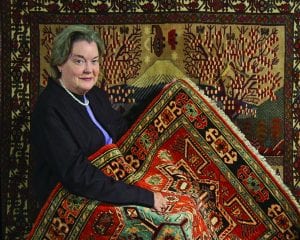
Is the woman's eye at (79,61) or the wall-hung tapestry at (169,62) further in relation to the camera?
the wall-hung tapestry at (169,62)

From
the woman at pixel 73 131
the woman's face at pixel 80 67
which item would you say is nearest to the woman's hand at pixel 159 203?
the woman at pixel 73 131

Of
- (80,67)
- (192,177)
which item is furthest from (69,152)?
(192,177)

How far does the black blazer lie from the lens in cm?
231

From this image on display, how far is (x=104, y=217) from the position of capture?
2350mm

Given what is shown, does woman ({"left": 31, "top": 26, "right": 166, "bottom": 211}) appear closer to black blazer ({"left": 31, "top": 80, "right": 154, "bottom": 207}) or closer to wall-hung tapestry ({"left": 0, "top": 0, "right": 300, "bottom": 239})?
black blazer ({"left": 31, "top": 80, "right": 154, "bottom": 207})

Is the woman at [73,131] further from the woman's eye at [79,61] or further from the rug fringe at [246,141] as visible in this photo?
the rug fringe at [246,141]

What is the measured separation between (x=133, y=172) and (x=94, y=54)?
0.60 metres

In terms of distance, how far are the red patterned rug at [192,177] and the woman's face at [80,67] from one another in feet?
1.04

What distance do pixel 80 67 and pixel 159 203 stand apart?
2.30 feet

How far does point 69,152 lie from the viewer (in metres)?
2.31

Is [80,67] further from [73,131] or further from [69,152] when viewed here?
[69,152]

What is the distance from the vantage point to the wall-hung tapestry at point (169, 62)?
3.03m

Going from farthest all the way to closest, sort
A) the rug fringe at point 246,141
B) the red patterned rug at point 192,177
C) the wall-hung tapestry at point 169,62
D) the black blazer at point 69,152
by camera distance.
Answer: the wall-hung tapestry at point 169,62 → the rug fringe at point 246,141 → the red patterned rug at point 192,177 → the black blazer at point 69,152

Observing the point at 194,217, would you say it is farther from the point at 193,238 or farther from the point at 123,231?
the point at 123,231
